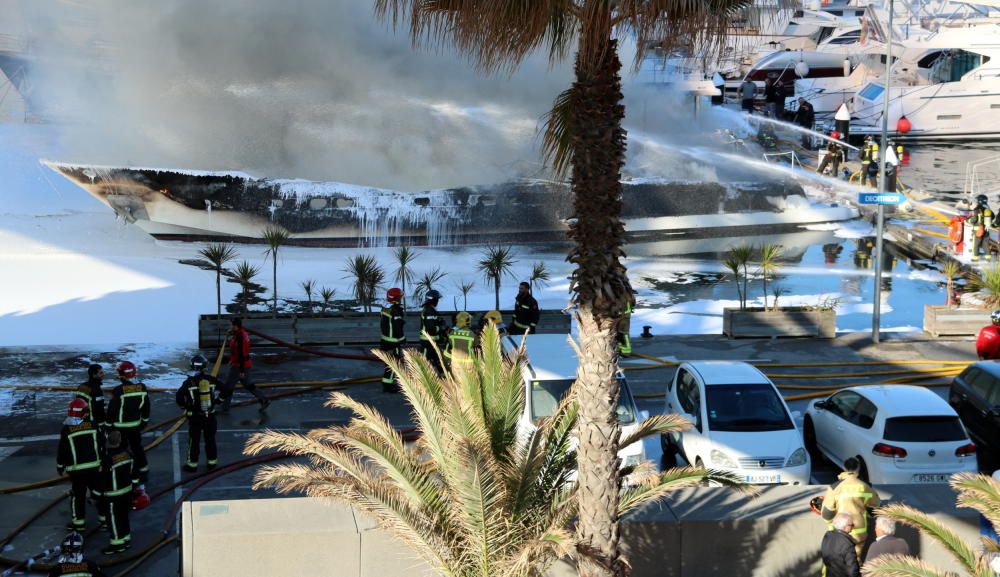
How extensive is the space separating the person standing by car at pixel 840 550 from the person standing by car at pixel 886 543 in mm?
138

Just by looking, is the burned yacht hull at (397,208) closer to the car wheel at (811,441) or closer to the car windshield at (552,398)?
the car wheel at (811,441)

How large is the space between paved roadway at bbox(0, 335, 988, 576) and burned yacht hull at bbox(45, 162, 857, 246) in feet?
51.2

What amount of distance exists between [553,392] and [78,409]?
4.60 metres

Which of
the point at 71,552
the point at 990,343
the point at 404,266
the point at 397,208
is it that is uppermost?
the point at 397,208

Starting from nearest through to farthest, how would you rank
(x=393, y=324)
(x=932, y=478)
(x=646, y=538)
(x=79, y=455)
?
(x=646, y=538) < (x=79, y=455) < (x=932, y=478) < (x=393, y=324)

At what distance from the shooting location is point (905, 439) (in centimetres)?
1076

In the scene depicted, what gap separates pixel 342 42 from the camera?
34.9 m

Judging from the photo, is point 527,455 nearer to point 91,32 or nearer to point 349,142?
point 349,142

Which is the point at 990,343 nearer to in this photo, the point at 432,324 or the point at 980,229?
the point at 432,324

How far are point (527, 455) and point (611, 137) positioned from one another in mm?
2190

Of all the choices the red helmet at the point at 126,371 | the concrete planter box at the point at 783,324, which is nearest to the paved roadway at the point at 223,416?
the concrete planter box at the point at 783,324

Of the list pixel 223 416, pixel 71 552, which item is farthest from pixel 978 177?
pixel 71 552

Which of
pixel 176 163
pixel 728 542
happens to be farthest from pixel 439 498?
pixel 176 163

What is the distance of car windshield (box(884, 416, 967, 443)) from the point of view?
35.3ft
